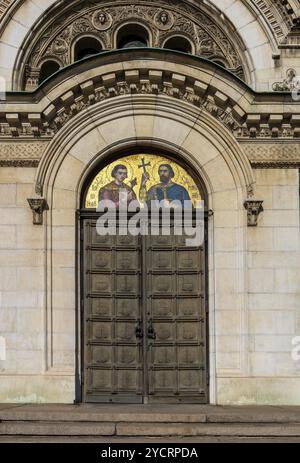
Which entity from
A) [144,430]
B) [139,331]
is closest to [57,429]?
[144,430]

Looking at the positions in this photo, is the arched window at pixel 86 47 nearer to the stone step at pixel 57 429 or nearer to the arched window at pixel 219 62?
the arched window at pixel 219 62

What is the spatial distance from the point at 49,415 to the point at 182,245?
4.21 meters

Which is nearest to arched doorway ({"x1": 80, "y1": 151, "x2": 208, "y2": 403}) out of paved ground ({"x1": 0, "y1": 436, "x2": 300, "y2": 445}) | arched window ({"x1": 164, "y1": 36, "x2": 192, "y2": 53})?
arched window ({"x1": 164, "y1": 36, "x2": 192, "y2": 53})

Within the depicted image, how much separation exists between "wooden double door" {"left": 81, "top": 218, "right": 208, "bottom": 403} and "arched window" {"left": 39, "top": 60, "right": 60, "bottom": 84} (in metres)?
2.75

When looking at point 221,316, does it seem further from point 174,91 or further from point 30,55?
point 30,55

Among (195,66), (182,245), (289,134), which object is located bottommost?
(182,245)

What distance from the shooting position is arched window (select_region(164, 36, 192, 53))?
1812 centimetres

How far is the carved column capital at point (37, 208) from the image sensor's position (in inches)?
663

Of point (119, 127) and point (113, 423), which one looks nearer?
point (113, 423)

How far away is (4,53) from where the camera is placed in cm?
1745

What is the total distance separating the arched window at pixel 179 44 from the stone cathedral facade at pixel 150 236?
1.01 m

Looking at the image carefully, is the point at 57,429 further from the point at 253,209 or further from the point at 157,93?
the point at 157,93

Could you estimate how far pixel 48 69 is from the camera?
59.1 ft

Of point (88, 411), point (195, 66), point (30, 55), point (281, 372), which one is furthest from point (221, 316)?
point (30, 55)
